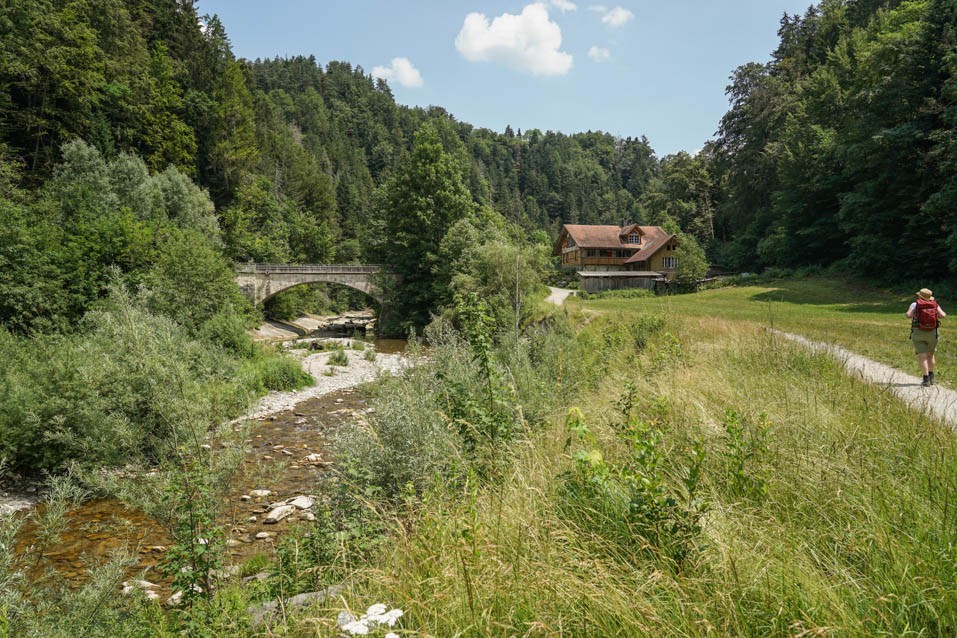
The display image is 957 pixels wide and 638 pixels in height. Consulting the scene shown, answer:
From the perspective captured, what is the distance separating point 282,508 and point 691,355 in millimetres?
8128

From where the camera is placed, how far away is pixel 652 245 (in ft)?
194

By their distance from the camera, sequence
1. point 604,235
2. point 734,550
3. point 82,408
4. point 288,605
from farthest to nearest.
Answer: point 604,235
point 82,408
point 288,605
point 734,550

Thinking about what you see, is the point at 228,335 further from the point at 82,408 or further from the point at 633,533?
the point at 633,533

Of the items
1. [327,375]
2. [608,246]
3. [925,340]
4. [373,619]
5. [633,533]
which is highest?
[608,246]

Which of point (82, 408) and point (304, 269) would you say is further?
point (304, 269)

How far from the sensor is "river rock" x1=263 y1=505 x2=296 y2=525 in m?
8.04

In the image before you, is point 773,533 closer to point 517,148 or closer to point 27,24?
point 27,24

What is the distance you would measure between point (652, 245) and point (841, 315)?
4142cm

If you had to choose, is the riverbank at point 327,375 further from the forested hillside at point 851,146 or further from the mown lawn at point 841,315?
the forested hillside at point 851,146

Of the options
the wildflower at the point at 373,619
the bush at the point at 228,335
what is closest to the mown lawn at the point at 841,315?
the wildflower at the point at 373,619

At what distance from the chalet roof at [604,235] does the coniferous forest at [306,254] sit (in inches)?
132

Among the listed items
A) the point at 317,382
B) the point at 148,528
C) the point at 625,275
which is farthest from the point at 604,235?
the point at 148,528

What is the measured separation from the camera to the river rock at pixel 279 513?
804 centimetres

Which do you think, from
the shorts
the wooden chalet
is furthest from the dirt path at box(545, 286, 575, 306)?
the shorts
